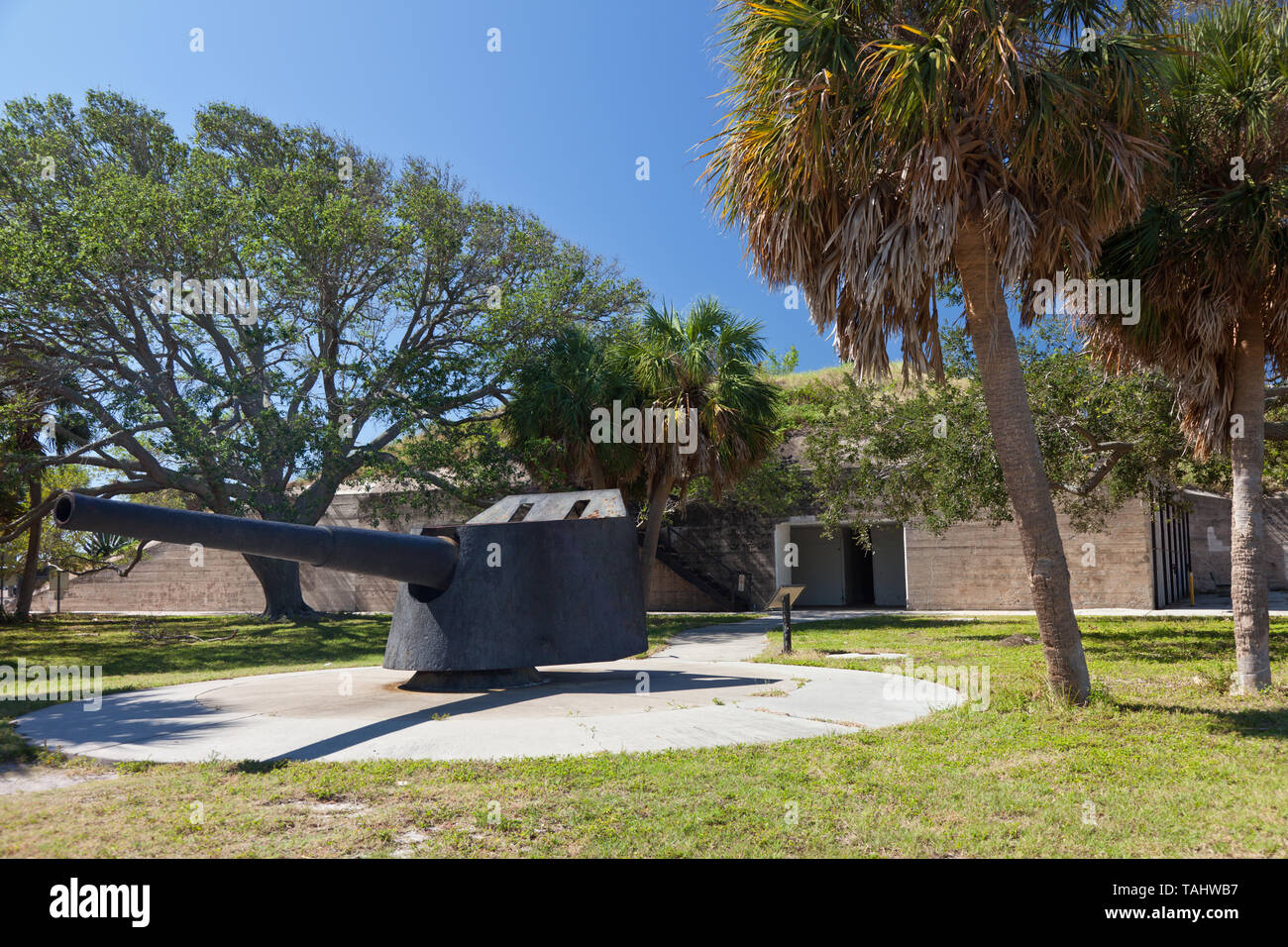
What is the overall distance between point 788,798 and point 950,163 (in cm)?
542

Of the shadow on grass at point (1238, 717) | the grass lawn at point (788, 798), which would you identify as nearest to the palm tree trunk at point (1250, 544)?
the grass lawn at point (788, 798)

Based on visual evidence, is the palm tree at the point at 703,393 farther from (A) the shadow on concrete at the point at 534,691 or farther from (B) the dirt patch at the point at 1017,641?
(A) the shadow on concrete at the point at 534,691

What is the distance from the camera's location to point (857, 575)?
31.6 metres

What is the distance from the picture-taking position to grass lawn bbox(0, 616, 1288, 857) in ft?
14.8

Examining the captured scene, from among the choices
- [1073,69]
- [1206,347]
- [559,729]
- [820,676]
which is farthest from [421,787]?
[1206,347]

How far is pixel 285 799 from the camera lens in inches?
210

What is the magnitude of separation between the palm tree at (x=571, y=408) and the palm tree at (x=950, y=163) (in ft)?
39.2

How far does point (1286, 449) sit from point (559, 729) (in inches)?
543

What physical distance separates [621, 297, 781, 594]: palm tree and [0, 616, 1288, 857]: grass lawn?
11102 millimetres

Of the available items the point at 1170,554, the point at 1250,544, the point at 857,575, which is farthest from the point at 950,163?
the point at 857,575

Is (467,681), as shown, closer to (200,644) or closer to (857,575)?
(200,644)

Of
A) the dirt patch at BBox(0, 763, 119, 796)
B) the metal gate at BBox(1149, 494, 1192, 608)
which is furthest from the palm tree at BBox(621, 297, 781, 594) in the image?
the dirt patch at BBox(0, 763, 119, 796)

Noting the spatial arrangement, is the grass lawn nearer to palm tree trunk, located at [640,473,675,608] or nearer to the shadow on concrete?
the shadow on concrete
